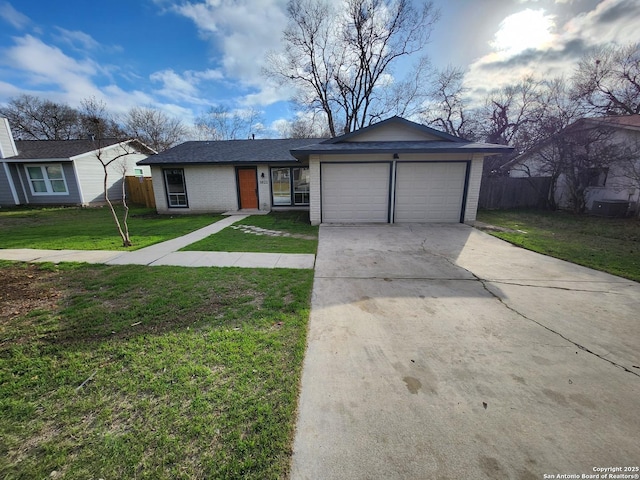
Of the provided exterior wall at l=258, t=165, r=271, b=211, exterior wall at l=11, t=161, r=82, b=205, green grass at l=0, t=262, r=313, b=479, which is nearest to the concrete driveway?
green grass at l=0, t=262, r=313, b=479

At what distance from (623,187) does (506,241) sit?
352 inches

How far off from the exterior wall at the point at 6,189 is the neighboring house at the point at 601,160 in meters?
28.7

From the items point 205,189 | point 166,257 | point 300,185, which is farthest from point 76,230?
point 300,185

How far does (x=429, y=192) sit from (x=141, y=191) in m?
16.1

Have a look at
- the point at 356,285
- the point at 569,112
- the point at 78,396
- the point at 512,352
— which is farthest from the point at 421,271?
the point at 569,112

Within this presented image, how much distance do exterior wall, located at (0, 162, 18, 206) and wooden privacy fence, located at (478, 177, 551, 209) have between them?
26451mm

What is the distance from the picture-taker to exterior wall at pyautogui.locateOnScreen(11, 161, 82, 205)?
46.7 ft

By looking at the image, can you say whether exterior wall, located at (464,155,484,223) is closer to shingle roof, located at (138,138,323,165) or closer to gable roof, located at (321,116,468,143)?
gable roof, located at (321,116,468,143)

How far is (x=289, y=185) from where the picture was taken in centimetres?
1272

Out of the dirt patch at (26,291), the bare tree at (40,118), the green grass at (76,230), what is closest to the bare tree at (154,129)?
the bare tree at (40,118)

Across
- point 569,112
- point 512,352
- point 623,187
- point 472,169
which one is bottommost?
point 512,352

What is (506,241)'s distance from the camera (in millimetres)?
6984

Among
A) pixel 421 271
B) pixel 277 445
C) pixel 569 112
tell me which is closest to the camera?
pixel 277 445

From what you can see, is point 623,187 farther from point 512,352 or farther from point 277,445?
point 277,445
